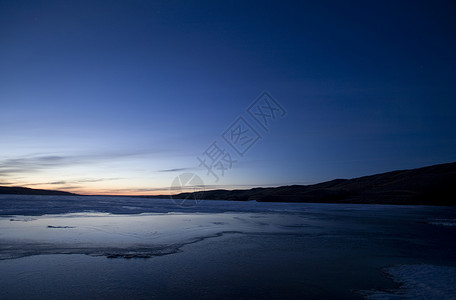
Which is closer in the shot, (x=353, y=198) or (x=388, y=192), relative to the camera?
(x=388, y=192)

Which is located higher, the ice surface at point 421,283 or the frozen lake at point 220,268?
the frozen lake at point 220,268

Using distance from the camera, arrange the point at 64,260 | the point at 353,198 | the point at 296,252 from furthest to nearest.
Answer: the point at 353,198 → the point at 296,252 → the point at 64,260

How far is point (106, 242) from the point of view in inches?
476

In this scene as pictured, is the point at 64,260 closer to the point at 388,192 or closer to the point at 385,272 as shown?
the point at 385,272

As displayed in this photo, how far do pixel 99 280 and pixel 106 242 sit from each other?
5530 mm

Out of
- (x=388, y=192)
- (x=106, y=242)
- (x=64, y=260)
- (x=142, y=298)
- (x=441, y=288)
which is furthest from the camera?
(x=388, y=192)

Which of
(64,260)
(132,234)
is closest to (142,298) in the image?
(64,260)

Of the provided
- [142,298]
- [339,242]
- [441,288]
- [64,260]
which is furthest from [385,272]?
[64,260]

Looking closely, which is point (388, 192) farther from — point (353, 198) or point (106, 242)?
point (106, 242)

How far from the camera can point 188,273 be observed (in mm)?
7746

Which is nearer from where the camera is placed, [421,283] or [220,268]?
[421,283]

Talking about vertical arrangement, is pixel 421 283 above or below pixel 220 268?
below

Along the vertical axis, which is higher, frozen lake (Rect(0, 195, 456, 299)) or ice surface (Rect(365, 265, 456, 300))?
frozen lake (Rect(0, 195, 456, 299))

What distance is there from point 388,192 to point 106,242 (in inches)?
3128
